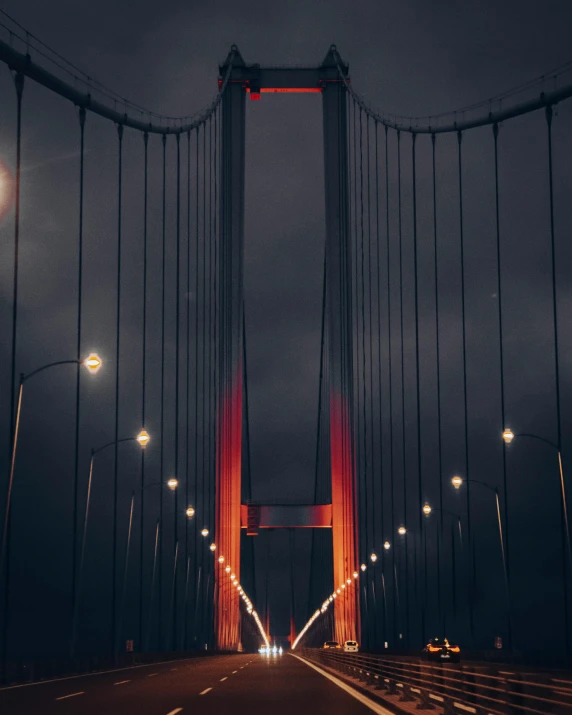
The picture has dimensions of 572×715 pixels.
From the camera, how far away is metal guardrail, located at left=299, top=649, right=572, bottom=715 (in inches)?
435

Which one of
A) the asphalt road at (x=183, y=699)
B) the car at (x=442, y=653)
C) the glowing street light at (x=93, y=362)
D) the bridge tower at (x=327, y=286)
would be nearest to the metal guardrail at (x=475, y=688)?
the asphalt road at (x=183, y=699)

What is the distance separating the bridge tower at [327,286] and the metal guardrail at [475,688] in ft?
156

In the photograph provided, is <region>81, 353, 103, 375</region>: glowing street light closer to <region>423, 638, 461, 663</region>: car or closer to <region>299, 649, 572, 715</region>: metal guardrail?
<region>299, 649, 572, 715</region>: metal guardrail

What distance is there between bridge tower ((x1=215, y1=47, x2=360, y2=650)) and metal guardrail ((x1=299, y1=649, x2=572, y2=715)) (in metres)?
47.5

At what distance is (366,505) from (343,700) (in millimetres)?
76216

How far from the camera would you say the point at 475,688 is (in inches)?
564

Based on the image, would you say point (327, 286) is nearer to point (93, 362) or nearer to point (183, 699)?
point (93, 362)

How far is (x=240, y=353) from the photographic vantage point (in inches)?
2869

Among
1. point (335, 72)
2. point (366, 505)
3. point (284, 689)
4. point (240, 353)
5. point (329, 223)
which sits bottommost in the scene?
point (284, 689)

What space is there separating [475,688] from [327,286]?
58.6m

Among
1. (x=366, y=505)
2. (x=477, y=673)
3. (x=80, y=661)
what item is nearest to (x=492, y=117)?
(x=80, y=661)

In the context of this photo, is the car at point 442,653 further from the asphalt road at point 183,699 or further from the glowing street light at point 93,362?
the glowing street light at point 93,362

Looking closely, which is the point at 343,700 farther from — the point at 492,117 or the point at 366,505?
the point at 366,505

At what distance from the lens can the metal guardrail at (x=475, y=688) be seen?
11.1 metres
